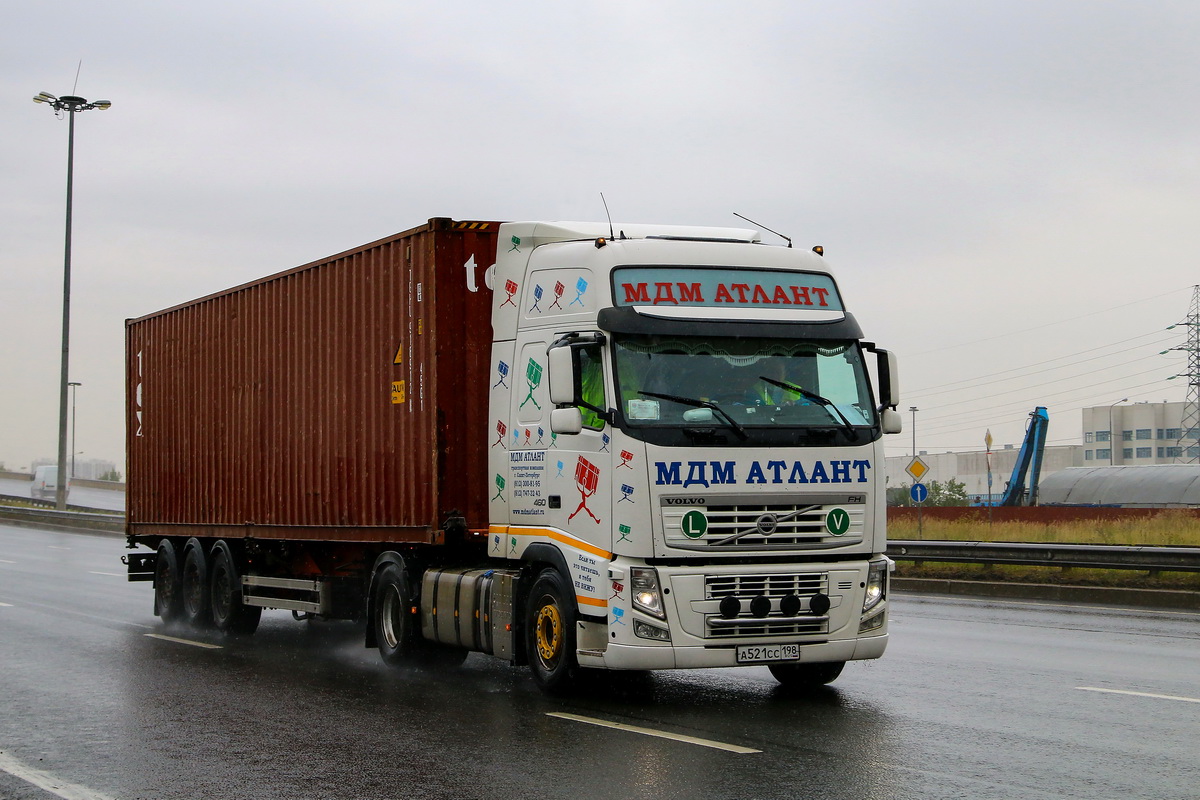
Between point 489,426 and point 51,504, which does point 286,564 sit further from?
point 51,504

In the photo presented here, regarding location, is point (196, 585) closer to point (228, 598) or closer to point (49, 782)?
point (228, 598)

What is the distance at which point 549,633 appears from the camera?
987 cm

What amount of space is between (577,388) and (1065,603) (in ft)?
37.7

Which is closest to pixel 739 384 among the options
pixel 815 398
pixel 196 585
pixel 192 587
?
pixel 815 398

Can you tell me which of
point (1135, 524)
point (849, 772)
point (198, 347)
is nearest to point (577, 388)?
point (849, 772)

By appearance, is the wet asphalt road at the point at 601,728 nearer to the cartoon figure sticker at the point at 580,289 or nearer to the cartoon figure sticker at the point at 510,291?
the cartoon figure sticker at the point at 580,289

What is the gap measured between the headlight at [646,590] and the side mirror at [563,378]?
1.23m

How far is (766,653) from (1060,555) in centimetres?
1166

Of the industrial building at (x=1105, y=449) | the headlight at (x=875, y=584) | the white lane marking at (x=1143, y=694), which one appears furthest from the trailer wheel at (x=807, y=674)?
the industrial building at (x=1105, y=449)

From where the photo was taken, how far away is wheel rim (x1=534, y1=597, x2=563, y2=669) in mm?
9656

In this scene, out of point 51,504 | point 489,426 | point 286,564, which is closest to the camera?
point 489,426

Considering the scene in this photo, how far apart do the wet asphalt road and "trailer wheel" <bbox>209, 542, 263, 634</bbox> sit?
44.0 inches

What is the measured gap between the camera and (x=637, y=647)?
893 cm

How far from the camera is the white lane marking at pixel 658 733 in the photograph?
7719 mm
